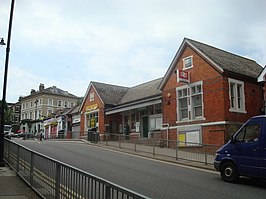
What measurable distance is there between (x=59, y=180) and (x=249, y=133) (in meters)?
7.20

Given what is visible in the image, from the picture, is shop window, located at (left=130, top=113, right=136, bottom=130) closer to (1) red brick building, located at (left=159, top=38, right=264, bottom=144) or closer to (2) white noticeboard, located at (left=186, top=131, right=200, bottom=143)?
(1) red brick building, located at (left=159, top=38, right=264, bottom=144)

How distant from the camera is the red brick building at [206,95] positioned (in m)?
20.4

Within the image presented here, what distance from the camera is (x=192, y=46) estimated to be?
23109 millimetres

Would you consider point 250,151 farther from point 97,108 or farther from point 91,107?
point 91,107

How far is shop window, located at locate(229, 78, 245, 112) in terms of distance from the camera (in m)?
21.0

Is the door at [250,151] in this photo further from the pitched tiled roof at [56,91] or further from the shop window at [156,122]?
the pitched tiled roof at [56,91]

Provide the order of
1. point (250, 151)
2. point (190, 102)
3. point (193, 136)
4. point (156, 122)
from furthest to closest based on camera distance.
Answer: point (156, 122) < point (190, 102) < point (193, 136) < point (250, 151)

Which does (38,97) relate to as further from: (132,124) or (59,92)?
(132,124)

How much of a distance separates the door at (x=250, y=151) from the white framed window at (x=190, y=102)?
10.6m

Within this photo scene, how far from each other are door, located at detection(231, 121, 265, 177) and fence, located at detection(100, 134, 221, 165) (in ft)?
15.3

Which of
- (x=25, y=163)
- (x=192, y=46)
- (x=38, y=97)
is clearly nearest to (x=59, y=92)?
(x=38, y=97)

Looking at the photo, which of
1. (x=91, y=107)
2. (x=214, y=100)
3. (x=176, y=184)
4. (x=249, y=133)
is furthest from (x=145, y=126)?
(x=176, y=184)

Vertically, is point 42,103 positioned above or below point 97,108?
above

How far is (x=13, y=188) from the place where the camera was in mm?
8445
